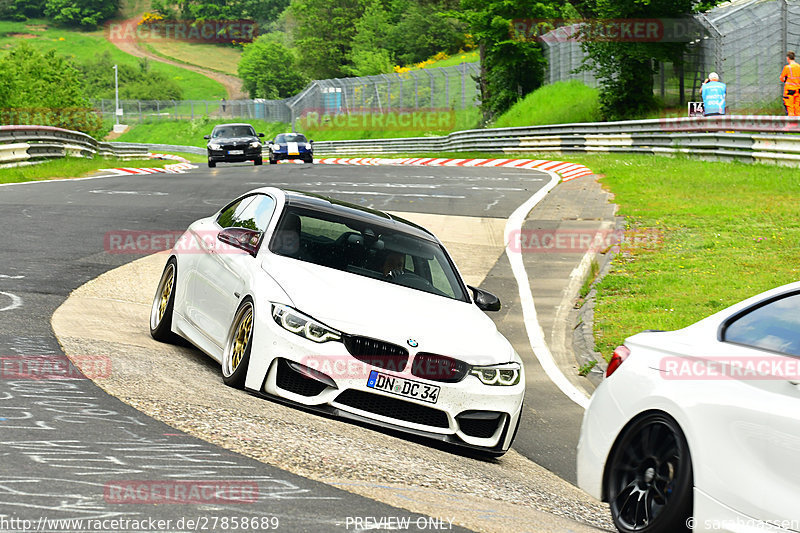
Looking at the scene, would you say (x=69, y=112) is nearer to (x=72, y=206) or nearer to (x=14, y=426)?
(x=72, y=206)

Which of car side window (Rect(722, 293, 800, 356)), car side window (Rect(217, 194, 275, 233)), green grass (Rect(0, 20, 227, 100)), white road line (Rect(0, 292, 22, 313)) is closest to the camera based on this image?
car side window (Rect(722, 293, 800, 356))

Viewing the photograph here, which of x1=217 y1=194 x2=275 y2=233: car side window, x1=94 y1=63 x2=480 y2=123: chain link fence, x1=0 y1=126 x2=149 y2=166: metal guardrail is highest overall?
x1=94 y1=63 x2=480 y2=123: chain link fence

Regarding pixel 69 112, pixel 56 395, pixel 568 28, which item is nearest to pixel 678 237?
pixel 56 395

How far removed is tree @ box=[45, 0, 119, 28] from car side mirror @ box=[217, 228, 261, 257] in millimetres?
194047

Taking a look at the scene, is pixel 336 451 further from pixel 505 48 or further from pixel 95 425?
pixel 505 48

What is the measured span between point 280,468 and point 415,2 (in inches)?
4345

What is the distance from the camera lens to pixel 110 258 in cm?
1314

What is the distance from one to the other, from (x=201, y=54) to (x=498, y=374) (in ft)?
591

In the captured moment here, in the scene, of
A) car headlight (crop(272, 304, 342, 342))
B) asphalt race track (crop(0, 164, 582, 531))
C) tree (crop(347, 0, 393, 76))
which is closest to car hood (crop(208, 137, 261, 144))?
asphalt race track (crop(0, 164, 582, 531))

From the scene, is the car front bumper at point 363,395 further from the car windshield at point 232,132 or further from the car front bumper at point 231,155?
the car windshield at point 232,132

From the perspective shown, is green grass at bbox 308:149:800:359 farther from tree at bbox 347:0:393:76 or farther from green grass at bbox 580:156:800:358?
tree at bbox 347:0:393:76

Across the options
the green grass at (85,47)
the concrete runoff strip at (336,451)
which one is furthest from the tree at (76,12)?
the concrete runoff strip at (336,451)

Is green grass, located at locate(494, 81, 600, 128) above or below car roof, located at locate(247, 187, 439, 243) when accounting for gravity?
above

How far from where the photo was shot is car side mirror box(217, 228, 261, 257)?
8.05m
